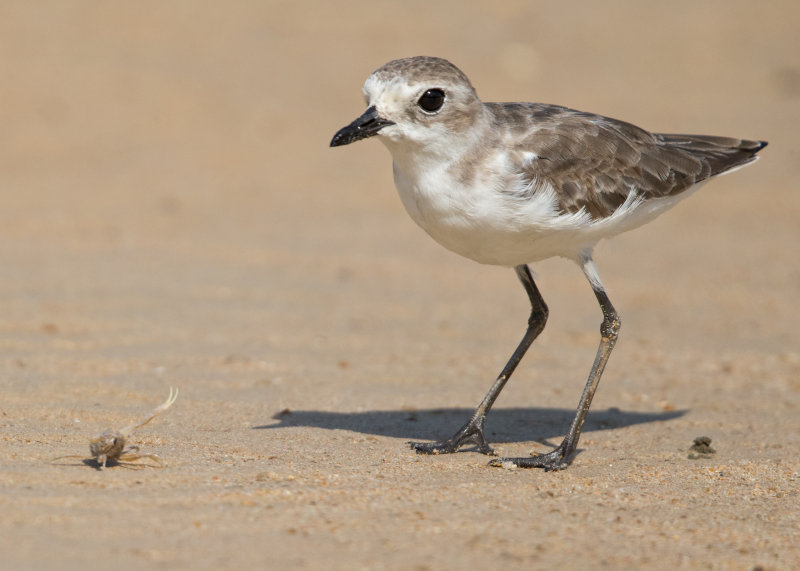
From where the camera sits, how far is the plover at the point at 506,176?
5082 millimetres

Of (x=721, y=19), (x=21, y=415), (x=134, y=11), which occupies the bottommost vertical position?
(x=21, y=415)

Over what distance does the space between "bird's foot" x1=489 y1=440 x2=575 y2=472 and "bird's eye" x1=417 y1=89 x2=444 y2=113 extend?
177 centimetres

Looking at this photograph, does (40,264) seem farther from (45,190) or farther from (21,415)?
(21,415)

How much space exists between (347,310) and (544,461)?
3.74m

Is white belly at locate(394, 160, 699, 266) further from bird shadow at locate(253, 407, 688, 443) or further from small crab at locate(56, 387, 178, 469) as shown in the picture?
small crab at locate(56, 387, 178, 469)

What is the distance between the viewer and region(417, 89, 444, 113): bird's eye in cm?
509

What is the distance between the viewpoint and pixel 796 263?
10.4 metres

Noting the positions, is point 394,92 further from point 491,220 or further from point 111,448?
point 111,448

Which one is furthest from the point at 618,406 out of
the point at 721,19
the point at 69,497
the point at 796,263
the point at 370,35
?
the point at 721,19

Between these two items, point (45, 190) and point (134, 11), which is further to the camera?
point (134, 11)

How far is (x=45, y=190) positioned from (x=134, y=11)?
494 cm

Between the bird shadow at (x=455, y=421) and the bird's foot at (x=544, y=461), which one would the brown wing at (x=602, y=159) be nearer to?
the bird's foot at (x=544, y=461)

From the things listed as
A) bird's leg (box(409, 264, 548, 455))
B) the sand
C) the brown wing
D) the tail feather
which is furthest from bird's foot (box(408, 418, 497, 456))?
the tail feather

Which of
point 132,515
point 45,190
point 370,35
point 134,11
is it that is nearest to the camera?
point 132,515
